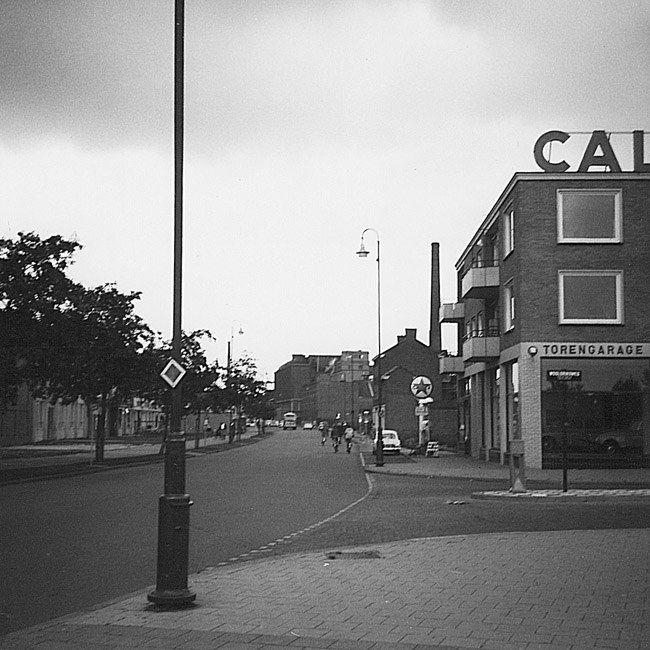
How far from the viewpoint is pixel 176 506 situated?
9.35 m

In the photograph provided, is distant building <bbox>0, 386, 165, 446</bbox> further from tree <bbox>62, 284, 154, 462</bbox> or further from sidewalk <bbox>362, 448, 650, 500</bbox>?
sidewalk <bbox>362, 448, 650, 500</bbox>

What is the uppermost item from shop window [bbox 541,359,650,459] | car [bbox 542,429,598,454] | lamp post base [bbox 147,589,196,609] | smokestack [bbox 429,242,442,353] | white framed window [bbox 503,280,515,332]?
smokestack [bbox 429,242,442,353]

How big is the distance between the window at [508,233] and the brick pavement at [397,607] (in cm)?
2882

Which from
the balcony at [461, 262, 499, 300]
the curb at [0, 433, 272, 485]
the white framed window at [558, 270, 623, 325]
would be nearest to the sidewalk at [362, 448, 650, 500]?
the white framed window at [558, 270, 623, 325]

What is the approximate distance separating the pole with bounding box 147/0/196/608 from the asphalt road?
1.01m

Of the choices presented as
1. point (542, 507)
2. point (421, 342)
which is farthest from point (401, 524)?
point (421, 342)

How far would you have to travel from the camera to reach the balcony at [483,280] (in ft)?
145

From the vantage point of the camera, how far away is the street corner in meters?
23.1

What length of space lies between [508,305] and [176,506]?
33741 mm

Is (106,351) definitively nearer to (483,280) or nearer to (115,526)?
(483,280)

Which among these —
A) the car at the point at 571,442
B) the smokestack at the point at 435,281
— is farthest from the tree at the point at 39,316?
the smokestack at the point at 435,281

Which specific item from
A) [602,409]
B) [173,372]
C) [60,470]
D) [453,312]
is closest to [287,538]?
[173,372]

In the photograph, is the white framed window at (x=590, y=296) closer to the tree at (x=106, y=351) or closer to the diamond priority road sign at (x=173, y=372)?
the tree at (x=106, y=351)

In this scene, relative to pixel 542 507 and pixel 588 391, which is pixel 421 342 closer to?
pixel 588 391
